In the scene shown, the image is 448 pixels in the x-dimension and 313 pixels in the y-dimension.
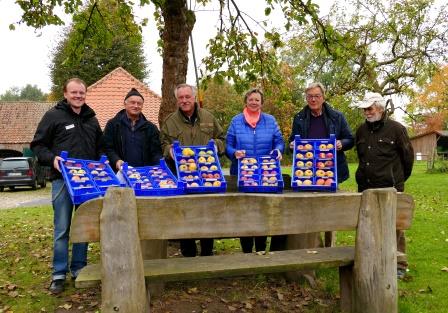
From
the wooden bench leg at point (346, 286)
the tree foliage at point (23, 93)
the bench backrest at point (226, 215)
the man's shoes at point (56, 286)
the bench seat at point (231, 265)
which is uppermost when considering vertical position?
the tree foliage at point (23, 93)

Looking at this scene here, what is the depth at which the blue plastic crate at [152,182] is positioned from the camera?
3570 millimetres

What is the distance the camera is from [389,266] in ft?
11.7

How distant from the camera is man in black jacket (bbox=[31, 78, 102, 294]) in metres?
4.68

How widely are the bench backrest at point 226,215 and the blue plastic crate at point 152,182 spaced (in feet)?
1.15

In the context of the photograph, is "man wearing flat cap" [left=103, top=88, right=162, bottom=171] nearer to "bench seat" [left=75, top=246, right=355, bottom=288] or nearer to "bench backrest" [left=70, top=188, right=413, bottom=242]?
"bench seat" [left=75, top=246, right=355, bottom=288]

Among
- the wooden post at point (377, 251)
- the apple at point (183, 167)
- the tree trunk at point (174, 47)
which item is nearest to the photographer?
the wooden post at point (377, 251)

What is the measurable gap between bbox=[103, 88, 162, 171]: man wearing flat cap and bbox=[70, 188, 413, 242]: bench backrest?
1735 millimetres

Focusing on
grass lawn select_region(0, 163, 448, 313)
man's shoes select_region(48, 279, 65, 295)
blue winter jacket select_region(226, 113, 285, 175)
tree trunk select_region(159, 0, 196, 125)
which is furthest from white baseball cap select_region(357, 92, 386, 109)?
man's shoes select_region(48, 279, 65, 295)

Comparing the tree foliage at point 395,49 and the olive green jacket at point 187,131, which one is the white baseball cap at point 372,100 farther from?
the tree foliage at point 395,49

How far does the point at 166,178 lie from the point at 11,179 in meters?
21.6

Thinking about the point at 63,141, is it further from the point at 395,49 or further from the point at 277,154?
the point at 395,49

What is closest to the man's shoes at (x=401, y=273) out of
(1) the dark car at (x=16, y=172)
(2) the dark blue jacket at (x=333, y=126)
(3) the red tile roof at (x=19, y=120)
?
(2) the dark blue jacket at (x=333, y=126)

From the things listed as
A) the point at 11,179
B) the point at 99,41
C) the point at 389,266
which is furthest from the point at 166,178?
the point at 11,179

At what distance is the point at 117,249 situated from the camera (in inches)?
123
